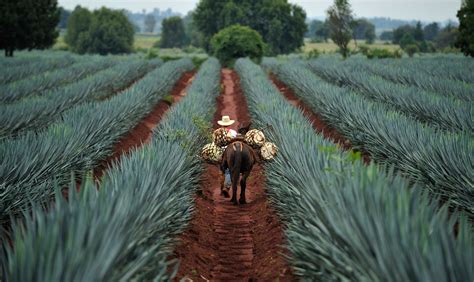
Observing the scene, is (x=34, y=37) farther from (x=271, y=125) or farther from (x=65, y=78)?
(x=271, y=125)

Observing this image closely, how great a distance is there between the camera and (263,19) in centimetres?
7412

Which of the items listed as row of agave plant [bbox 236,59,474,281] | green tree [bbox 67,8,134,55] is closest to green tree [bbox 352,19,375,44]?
green tree [bbox 67,8,134,55]

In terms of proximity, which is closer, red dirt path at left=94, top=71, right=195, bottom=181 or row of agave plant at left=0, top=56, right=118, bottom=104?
red dirt path at left=94, top=71, right=195, bottom=181

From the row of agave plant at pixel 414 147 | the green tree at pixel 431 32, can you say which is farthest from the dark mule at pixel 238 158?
the green tree at pixel 431 32

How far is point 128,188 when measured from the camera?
5.10 metres

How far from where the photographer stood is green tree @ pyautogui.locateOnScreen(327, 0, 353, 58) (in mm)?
42406

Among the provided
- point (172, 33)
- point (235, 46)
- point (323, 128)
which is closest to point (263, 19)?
point (235, 46)

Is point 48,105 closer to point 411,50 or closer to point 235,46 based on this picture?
point 235,46

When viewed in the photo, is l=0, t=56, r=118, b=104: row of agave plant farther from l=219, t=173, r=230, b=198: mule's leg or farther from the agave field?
l=219, t=173, r=230, b=198: mule's leg

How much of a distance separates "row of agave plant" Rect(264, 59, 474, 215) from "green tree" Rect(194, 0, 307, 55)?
6035cm

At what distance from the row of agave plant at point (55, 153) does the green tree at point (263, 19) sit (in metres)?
60.6

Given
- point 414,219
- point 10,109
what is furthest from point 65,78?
point 414,219

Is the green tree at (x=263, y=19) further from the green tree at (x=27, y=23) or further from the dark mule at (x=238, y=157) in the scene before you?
the dark mule at (x=238, y=157)

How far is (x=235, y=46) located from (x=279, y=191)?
4817 cm
